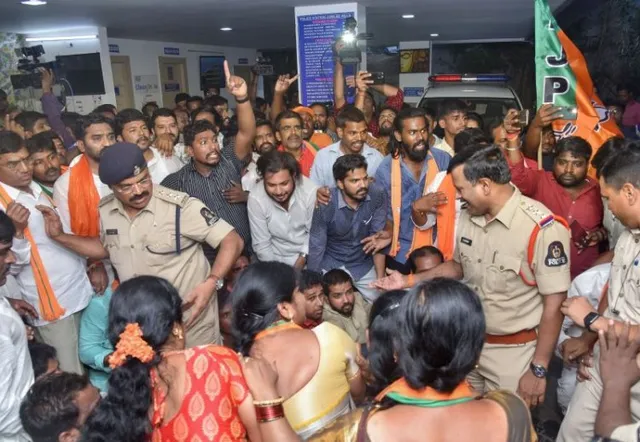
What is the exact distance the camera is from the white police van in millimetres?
6738

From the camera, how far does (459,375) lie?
1361mm

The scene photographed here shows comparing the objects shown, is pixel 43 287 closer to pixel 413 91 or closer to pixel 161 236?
→ pixel 161 236

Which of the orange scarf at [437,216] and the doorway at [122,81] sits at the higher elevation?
the doorway at [122,81]

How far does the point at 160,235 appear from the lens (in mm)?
2682

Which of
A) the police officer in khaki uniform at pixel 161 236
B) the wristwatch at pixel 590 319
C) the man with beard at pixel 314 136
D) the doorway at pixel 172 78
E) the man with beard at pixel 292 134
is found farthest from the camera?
the doorway at pixel 172 78

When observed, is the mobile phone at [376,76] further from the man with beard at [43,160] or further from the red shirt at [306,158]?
the man with beard at [43,160]

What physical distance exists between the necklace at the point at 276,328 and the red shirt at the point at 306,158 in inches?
110

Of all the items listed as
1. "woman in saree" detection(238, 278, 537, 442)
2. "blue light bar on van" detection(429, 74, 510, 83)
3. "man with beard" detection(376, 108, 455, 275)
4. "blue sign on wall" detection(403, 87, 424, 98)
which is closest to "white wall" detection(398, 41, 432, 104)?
"blue sign on wall" detection(403, 87, 424, 98)

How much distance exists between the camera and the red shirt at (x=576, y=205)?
3330mm

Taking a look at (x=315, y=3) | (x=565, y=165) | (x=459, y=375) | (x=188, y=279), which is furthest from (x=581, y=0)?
(x=459, y=375)

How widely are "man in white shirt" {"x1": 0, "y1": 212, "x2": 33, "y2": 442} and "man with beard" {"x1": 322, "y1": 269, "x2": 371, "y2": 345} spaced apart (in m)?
1.76

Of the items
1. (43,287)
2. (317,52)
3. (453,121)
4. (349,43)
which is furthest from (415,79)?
(43,287)

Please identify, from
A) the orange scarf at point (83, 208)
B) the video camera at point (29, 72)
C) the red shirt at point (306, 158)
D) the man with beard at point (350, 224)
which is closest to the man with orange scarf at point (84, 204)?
the orange scarf at point (83, 208)

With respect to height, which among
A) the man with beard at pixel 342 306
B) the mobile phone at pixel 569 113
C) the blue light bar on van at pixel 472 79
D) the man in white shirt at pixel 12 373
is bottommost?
the man with beard at pixel 342 306
